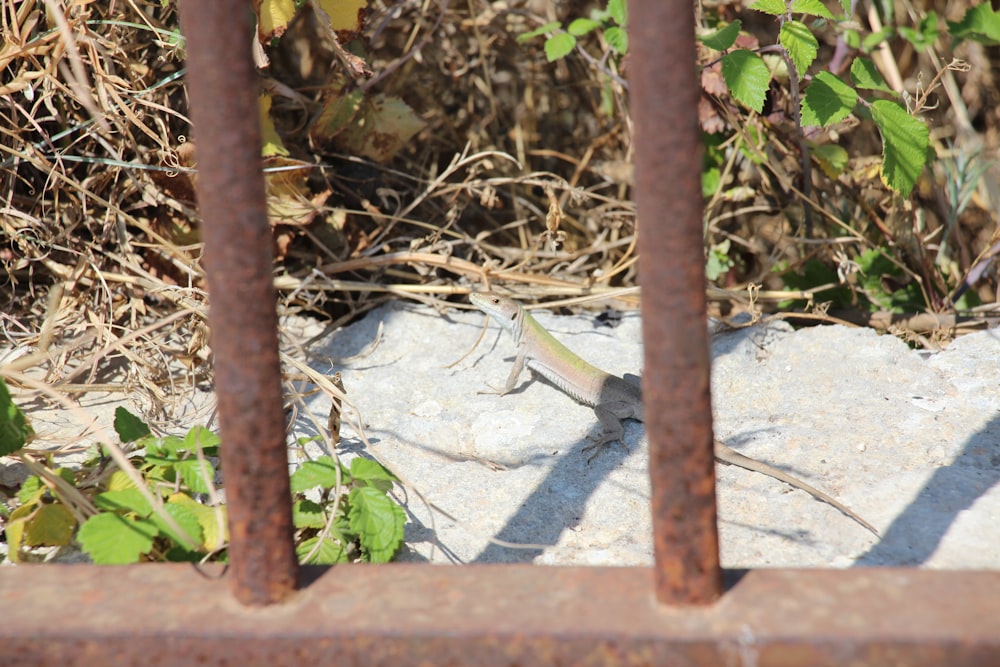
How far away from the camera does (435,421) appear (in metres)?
2.61

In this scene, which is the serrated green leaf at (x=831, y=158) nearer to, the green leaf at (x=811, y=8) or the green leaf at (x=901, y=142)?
the green leaf at (x=901, y=142)

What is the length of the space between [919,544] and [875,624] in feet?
2.64

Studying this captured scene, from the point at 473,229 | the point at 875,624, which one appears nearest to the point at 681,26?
the point at 875,624

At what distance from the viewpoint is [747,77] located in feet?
8.55

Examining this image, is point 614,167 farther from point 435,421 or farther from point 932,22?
point 435,421

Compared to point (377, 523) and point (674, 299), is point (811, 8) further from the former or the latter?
point (377, 523)

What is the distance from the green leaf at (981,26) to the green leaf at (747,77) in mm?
1219

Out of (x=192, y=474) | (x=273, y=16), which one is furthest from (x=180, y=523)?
(x=273, y=16)

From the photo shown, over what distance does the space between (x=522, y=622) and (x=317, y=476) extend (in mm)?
833

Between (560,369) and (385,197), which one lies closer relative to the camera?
(560,369)

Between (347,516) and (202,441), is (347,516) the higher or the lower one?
the lower one

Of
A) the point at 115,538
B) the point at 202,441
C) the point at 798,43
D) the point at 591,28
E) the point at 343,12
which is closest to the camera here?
the point at 115,538

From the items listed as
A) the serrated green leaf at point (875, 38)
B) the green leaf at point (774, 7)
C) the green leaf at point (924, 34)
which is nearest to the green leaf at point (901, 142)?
the green leaf at point (774, 7)

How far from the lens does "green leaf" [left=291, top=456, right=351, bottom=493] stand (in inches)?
70.2
